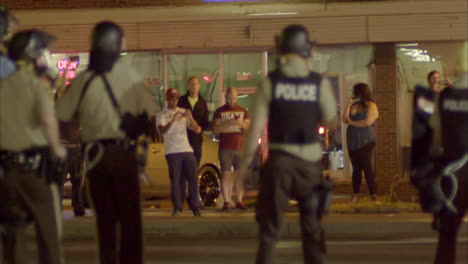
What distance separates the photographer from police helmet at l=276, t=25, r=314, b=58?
24.7 feet

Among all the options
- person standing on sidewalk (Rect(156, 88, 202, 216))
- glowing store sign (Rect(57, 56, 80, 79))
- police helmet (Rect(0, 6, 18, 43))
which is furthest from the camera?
glowing store sign (Rect(57, 56, 80, 79))

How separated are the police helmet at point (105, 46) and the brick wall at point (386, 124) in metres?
11.7

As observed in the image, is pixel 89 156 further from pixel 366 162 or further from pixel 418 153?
pixel 366 162

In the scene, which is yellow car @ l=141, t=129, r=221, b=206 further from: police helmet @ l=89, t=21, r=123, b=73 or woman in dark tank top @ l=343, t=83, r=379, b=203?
police helmet @ l=89, t=21, r=123, b=73

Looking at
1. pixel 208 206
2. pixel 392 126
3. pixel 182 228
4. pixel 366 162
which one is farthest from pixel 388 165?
pixel 182 228

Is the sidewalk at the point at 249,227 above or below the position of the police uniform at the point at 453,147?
below

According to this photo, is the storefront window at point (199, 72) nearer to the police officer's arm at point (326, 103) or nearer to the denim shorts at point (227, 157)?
the denim shorts at point (227, 157)

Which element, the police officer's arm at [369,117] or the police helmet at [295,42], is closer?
the police helmet at [295,42]

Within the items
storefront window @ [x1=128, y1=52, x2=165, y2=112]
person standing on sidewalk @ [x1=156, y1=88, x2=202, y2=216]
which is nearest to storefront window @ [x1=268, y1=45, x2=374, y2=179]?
storefront window @ [x1=128, y1=52, x2=165, y2=112]

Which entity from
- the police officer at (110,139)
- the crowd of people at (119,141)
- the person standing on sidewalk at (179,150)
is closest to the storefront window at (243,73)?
the person standing on sidewalk at (179,150)

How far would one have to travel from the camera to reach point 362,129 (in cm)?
1658

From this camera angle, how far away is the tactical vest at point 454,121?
7902 mm

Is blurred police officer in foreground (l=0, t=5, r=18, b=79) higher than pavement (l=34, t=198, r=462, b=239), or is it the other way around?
blurred police officer in foreground (l=0, t=5, r=18, b=79)

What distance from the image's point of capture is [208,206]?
17.7 meters
